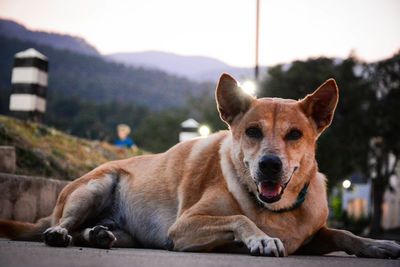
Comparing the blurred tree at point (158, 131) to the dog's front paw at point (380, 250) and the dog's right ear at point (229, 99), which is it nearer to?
the dog's right ear at point (229, 99)

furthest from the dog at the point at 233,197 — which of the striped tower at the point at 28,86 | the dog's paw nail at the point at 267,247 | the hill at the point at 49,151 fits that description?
the striped tower at the point at 28,86

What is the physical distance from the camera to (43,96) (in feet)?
36.4

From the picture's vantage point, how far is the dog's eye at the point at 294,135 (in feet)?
14.8

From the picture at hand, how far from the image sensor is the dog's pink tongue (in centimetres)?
432

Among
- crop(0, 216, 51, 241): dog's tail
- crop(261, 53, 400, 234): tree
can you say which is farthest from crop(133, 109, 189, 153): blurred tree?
crop(0, 216, 51, 241): dog's tail

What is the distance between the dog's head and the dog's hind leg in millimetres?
1612

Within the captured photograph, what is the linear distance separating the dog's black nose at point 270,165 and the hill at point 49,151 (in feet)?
15.3

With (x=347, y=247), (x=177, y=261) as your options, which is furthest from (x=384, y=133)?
(x=177, y=261)

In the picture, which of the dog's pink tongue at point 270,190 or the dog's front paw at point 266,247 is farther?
the dog's pink tongue at point 270,190

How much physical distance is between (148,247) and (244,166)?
59.5 inches

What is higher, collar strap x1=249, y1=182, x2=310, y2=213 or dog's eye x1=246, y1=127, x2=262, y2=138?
dog's eye x1=246, y1=127, x2=262, y2=138

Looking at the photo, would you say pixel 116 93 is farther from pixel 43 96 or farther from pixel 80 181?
pixel 80 181

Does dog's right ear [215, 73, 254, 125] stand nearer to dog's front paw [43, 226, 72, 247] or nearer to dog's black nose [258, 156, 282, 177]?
dog's black nose [258, 156, 282, 177]

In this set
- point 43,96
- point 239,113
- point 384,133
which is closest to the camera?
point 239,113
